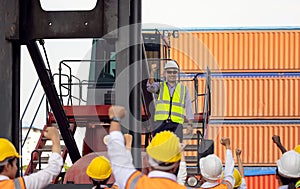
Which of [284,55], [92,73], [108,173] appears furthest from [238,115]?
[108,173]

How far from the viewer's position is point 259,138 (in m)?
23.5

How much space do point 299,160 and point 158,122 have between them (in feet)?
11.4

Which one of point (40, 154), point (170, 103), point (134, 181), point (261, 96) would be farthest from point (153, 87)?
point (261, 96)

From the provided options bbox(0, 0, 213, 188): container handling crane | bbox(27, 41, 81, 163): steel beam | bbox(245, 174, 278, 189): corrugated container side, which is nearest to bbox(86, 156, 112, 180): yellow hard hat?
bbox(0, 0, 213, 188): container handling crane

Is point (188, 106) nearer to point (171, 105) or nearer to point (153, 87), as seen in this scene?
point (171, 105)

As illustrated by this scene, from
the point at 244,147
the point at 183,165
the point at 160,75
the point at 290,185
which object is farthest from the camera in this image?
the point at 244,147

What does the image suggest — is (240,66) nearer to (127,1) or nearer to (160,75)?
(160,75)

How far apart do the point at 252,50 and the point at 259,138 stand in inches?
127

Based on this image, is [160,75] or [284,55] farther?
[284,55]

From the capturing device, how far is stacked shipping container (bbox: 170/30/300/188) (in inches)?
914

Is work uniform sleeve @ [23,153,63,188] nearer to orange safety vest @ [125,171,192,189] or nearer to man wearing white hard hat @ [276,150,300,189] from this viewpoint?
orange safety vest @ [125,171,192,189]

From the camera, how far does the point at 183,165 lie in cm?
762

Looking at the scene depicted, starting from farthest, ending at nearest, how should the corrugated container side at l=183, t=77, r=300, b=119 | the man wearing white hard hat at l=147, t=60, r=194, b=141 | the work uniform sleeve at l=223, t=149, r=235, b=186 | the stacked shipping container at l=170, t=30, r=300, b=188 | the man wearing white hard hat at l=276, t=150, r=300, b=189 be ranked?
the corrugated container side at l=183, t=77, r=300, b=119 → the stacked shipping container at l=170, t=30, r=300, b=188 → the man wearing white hard hat at l=147, t=60, r=194, b=141 → the work uniform sleeve at l=223, t=149, r=235, b=186 → the man wearing white hard hat at l=276, t=150, r=300, b=189

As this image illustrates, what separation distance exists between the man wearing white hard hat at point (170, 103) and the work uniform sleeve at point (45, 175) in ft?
12.4
